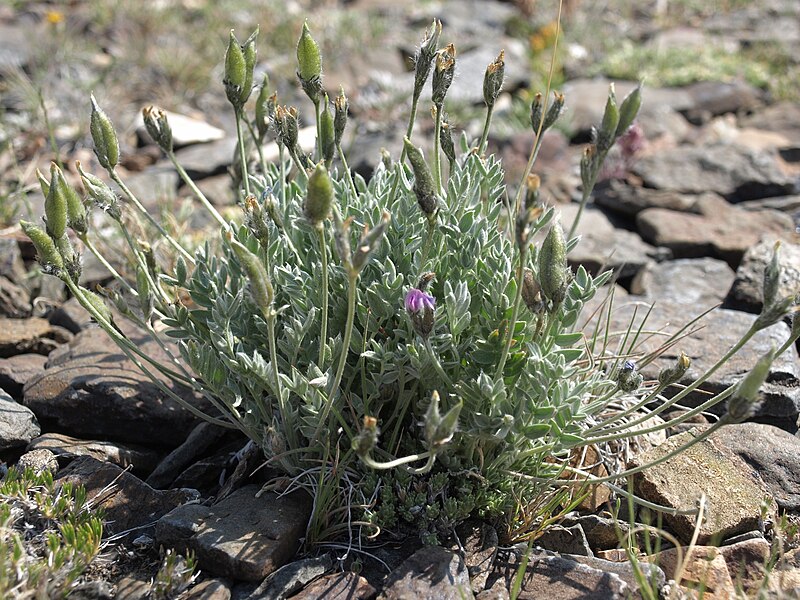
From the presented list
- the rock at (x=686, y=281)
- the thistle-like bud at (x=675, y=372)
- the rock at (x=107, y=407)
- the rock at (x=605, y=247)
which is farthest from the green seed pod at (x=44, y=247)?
the rock at (x=686, y=281)

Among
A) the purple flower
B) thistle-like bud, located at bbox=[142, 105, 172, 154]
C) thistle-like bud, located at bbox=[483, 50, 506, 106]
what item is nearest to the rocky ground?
the purple flower

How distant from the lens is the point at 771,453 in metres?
2.80

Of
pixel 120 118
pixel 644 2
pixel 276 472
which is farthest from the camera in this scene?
pixel 644 2

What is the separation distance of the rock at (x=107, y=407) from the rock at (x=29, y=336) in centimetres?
39

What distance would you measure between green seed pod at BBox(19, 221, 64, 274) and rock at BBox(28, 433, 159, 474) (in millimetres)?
706

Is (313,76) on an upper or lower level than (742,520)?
upper

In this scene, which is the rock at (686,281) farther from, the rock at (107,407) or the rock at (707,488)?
the rock at (107,407)

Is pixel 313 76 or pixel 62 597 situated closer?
pixel 62 597

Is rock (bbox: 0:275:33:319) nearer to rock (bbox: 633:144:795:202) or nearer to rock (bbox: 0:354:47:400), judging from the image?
rock (bbox: 0:354:47:400)

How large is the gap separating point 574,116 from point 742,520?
468cm

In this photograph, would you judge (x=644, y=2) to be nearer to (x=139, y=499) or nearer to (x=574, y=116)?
(x=574, y=116)

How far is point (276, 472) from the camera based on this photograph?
2.68m

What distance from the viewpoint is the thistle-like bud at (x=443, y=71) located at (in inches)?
95.0

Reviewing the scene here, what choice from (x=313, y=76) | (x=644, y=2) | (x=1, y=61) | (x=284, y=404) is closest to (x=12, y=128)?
(x=1, y=61)
